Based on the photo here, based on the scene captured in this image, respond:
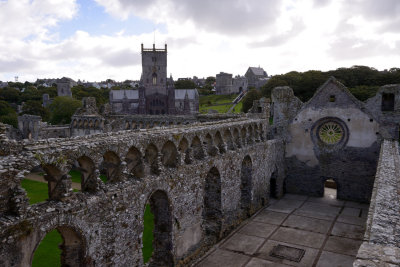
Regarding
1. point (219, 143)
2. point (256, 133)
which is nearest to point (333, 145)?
point (256, 133)

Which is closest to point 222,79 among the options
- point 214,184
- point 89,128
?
point 89,128

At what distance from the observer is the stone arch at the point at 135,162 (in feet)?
36.2

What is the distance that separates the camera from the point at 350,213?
2078 centimetres

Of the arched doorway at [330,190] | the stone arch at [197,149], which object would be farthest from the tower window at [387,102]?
the stone arch at [197,149]

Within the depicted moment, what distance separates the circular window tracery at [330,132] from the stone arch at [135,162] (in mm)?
17310

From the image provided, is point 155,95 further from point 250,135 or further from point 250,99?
point 250,135

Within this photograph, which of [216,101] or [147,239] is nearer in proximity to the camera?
[147,239]

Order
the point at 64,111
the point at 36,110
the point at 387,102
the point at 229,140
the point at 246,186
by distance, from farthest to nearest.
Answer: the point at 36,110 → the point at 64,111 → the point at 387,102 → the point at 246,186 → the point at 229,140

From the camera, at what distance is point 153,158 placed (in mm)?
12227

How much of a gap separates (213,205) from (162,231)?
14.4 ft

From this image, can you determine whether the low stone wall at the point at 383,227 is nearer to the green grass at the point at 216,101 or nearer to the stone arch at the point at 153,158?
the stone arch at the point at 153,158

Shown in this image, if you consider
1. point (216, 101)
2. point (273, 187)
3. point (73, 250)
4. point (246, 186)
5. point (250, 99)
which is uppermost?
point (250, 99)

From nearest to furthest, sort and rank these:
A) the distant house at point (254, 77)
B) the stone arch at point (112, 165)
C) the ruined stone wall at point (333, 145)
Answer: the stone arch at point (112, 165) < the ruined stone wall at point (333, 145) < the distant house at point (254, 77)

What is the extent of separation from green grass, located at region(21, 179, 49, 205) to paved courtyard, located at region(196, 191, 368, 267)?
14.9 m
